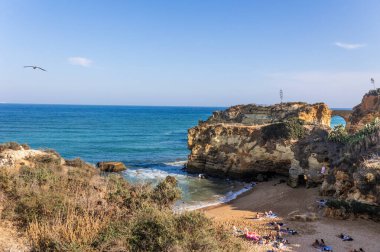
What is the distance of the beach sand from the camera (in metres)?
14.3

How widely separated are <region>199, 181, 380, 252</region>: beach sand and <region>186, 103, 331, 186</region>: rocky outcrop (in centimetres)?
228

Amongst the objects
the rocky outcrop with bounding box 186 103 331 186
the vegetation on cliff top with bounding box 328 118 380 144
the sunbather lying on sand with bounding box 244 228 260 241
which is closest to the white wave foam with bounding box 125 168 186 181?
the rocky outcrop with bounding box 186 103 331 186

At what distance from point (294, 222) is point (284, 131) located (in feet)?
43.5

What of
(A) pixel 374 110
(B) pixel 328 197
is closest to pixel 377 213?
(B) pixel 328 197

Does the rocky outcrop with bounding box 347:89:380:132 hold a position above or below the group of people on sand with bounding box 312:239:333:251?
above

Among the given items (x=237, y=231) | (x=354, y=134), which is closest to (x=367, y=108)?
(x=354, y=134)

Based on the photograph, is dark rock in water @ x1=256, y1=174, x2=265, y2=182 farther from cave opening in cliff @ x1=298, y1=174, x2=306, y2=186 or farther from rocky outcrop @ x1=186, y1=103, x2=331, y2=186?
cave opening in cliff @ x1=298, y1=174, x2=306, y2=186

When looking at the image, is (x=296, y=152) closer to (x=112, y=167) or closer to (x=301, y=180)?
(x=301, y=180)

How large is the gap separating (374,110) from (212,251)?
1402 inches

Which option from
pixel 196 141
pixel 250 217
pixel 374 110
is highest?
pixel 374 110

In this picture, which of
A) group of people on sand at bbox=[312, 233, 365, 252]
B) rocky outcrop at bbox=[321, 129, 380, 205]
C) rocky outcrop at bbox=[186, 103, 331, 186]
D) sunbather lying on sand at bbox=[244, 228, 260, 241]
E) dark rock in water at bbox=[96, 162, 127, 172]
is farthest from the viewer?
dark rock in water at bbox=[96, 162, 127, 172]

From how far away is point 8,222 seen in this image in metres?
9.10

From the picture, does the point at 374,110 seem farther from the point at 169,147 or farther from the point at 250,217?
the point at 169,147

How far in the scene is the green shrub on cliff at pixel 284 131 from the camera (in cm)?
2924
